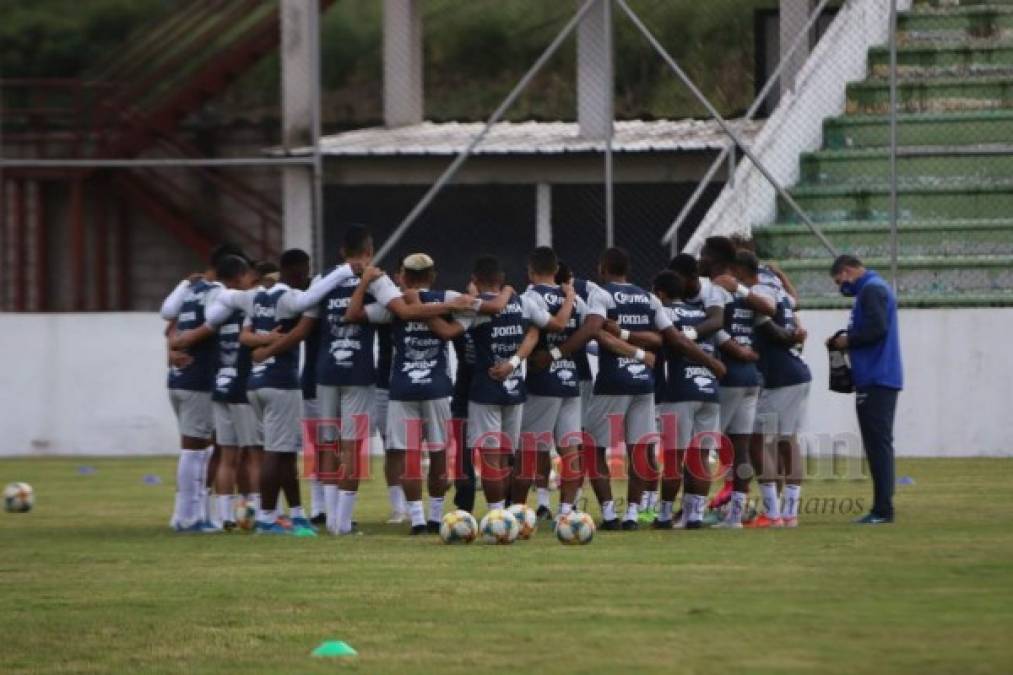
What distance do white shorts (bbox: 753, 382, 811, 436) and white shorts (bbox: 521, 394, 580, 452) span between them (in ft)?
4.85

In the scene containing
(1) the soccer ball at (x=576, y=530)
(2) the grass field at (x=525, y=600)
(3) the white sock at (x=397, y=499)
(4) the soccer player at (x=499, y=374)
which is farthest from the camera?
(3) the white sock at (x=397, y=499)

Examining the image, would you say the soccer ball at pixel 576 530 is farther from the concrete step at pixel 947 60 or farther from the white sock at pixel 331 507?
the concrete step at pixel 947 60

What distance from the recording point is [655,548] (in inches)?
616

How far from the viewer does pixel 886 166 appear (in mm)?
27844

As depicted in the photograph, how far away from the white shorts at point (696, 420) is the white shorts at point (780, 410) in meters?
0.49

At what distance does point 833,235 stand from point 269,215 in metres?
10.3

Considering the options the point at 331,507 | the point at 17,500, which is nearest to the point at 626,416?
the point at 331,507

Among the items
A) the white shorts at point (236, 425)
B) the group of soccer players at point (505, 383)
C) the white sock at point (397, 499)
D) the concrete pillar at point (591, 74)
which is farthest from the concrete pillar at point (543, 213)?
the white shorts at point (236, 425)

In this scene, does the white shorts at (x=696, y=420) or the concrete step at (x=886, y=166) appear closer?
the white shorts at (x=696, y=420)

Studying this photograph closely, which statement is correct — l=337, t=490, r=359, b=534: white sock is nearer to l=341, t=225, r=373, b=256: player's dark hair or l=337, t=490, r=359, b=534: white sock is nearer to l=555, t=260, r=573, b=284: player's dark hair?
l=341, t=225, r=373, b=256: player's dark hair

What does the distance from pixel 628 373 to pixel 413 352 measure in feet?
5.34

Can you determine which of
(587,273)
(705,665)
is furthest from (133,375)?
(705,665)

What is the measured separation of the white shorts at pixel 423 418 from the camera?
16.9 metres

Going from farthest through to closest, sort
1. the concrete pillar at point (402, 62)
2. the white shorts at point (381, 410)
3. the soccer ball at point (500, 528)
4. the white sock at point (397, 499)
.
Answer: the concrete pillar at point (402, 62) → the white shorts at point (381, 410) → the white sock at point (397, 499) → the soccer ball at point (500, 528)
